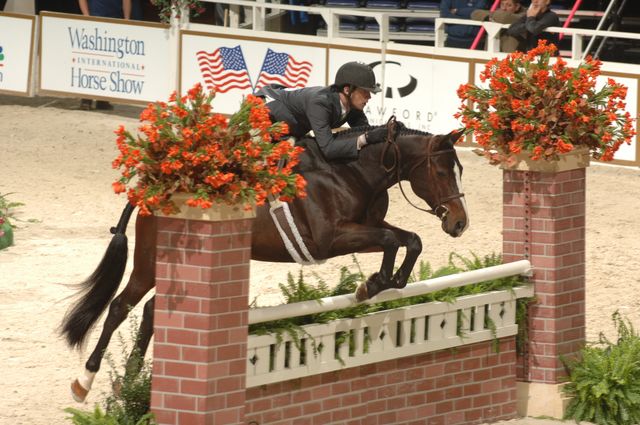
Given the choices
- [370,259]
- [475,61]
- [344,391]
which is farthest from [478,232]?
[344,391]

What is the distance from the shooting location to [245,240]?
7070 millimetres

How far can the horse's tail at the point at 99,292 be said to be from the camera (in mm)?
9148

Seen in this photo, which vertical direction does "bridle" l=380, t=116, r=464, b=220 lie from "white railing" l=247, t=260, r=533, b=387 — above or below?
above

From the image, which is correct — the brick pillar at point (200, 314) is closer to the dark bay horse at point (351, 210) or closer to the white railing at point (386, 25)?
the dark bay horse at point (351, 210)

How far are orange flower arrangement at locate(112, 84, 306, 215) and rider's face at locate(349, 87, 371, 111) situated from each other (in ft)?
6.15

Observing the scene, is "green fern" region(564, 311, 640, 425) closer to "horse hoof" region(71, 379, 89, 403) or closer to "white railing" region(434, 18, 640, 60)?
"horse hoof" region(71, 379, 89, 403)

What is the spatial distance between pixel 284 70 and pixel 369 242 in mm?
9563

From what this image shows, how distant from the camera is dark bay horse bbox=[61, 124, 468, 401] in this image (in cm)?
863

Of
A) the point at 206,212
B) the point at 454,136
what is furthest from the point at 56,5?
the point at 206,212

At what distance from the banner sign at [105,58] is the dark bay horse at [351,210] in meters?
10.1

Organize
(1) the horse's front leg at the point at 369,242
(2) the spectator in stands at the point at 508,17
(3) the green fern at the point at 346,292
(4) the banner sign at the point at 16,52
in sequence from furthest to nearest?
(4) the banner sign at the point at 16,52
(2) the spectator in stands at the point at 508,17
(1) the horse's front leg at the point at 369,242
(3) the green fern at the point at 346,292

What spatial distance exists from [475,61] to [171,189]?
1052cm

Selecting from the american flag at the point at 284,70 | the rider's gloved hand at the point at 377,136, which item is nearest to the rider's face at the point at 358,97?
the rider's gloved hand at the point at 377,136

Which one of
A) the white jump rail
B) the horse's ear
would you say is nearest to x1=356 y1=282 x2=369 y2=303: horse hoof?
the white jump rail
